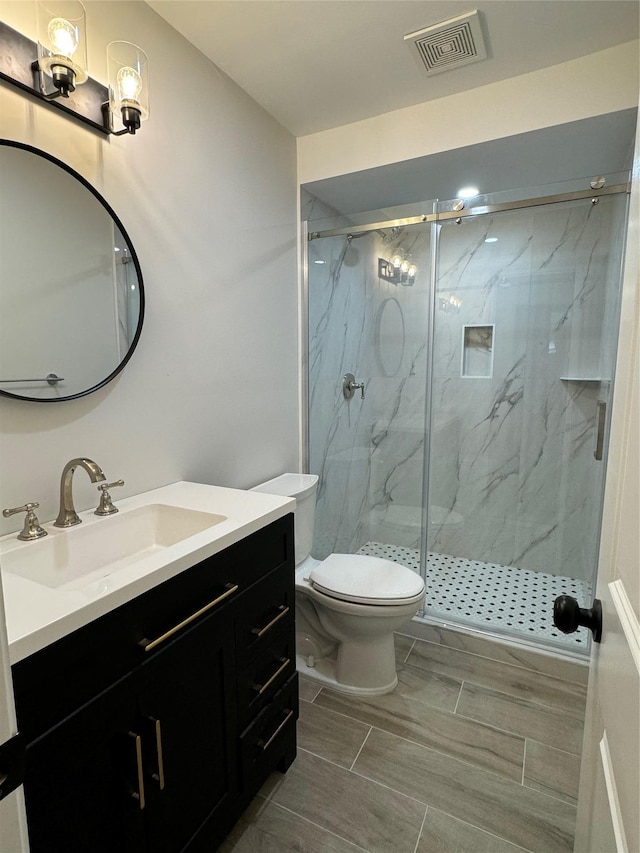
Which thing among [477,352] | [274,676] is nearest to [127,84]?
[274,676]

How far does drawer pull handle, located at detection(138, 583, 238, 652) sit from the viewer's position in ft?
3.10

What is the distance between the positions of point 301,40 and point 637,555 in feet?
6.47

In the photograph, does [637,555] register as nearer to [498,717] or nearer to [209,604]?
[209,604]

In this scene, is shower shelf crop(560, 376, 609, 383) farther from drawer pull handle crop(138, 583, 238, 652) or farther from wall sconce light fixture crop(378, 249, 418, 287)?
drawer pull handle crop(138, 583, 238, 652)

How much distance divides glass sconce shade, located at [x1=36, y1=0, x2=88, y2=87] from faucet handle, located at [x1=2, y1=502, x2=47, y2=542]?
42.2 inches

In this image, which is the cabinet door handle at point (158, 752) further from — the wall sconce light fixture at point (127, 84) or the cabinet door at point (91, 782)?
the wall sconce light fixture at point (127, 84)

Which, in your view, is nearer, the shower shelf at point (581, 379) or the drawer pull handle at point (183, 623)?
the drawer pull handle at point (183, 623)

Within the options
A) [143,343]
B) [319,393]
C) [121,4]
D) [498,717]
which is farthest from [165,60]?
[498,717]

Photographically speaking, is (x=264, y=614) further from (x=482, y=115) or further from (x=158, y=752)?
(x=482, y=115)

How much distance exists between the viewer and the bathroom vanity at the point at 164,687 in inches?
31.0

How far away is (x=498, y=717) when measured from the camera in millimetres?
1770

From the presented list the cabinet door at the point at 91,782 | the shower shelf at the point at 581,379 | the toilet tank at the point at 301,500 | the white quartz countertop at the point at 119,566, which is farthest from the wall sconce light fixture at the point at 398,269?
the cabinet door at the point at 91,782

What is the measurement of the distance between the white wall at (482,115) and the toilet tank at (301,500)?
61.9 inches

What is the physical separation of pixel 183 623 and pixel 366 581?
99 centimetres
